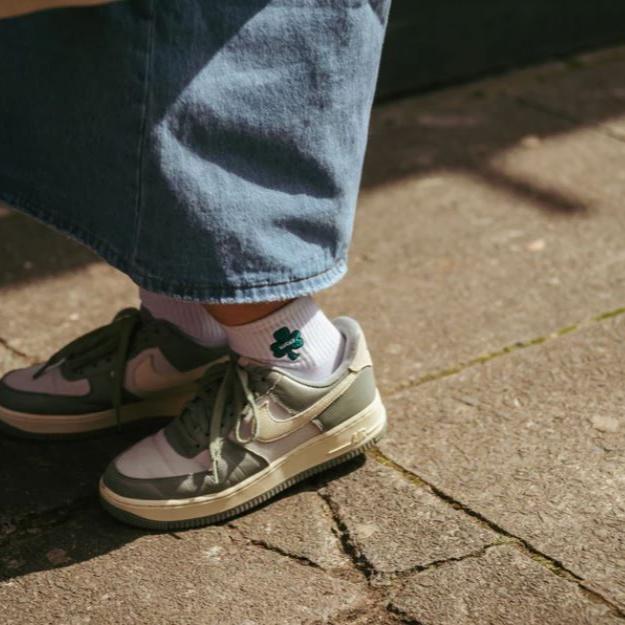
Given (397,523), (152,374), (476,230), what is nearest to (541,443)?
(397,523)

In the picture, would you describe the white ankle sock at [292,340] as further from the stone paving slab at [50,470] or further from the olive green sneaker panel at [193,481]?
the stone paving slab at [50,470]

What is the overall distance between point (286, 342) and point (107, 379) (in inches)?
15.6

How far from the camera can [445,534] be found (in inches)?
75.0

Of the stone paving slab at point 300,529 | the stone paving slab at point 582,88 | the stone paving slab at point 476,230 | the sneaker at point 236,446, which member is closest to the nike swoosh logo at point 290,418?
the sneaker at point 236,446

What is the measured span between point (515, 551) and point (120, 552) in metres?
0.61

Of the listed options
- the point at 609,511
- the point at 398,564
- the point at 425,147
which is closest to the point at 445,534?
the point at 398,564

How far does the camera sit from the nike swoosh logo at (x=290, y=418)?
1972mm

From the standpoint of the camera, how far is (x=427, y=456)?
6.98 ft

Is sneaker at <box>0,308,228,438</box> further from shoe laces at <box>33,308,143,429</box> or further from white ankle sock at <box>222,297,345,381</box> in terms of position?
white ankle sock at <box>222,297,345,381</box>

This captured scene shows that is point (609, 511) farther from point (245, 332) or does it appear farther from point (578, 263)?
point (578, 263)

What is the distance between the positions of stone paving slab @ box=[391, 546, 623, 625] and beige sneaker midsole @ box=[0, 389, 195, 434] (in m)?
0.64

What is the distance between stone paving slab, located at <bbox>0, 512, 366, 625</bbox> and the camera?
1.76 metres

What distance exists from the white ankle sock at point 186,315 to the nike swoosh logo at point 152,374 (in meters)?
0.06

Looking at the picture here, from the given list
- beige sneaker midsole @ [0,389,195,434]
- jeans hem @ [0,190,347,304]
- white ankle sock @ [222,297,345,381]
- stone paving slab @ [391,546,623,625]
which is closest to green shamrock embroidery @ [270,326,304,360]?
white ankle sock @ [222,297,345,381]
